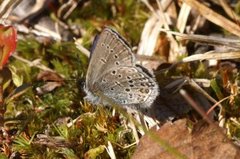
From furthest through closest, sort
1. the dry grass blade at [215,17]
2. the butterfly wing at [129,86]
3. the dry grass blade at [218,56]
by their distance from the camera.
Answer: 1. the dry grass blade at [215,17]
2. the dry grass blade at [218,56]
3. the butterfly wing at [129,86]

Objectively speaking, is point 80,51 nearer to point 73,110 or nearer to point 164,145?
point 73,110

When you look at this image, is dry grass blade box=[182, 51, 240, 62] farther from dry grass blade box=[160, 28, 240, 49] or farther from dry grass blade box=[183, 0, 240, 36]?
dry grass blade box=[183, 0, 240, 36]

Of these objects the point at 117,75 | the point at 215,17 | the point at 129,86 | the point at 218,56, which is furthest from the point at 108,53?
the point at 215,17

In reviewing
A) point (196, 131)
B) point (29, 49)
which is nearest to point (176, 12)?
point (29, 49)

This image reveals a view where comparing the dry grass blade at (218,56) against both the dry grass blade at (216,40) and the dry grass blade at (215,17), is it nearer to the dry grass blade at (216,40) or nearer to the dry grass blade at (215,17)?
the dry grass blade at (216,40)

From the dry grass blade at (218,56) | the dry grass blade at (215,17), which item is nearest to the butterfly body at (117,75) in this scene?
the dry grass blade at (218,56)

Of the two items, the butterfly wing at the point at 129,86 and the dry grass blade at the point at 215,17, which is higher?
the dry grass blade at the point at 215,17

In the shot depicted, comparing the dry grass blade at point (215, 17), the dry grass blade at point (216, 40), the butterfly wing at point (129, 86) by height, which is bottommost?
the butterfly wing at point (129, 86)

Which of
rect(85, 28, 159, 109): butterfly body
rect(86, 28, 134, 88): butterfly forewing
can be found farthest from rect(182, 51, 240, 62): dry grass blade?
rect(86, 28, 134, 88): butterfly forewing

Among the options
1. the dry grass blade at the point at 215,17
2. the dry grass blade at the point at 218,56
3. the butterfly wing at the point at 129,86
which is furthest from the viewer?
the dry grass blade at the point at 215,17
